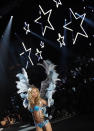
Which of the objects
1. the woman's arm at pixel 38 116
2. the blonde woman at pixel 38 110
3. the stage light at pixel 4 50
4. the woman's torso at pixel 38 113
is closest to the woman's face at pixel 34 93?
the blonde woman at pixel 38 110

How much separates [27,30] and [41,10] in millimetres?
897

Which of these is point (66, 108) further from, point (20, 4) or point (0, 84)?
point (20, 4)

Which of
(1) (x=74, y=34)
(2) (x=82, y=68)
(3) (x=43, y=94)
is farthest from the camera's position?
(1) (x=74, y=34)

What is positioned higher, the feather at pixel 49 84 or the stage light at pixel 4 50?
the stage light at pixel 4 50

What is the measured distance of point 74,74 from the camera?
287 inches

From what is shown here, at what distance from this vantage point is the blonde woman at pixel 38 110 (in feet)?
12.6

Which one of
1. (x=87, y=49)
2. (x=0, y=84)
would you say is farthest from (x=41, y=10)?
(x=0, y=84)

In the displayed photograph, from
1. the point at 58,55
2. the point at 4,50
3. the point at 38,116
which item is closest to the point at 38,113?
the point at 38,116

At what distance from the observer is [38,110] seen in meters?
3.97

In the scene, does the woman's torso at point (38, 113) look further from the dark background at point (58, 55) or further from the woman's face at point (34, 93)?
the dark background at point (58, 55)

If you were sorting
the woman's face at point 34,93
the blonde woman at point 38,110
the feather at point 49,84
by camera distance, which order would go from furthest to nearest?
the feather at point 49,84 → the woman's face at point 34,93 → the blonde woman at point 38,110

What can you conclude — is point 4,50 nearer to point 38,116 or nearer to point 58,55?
point 58,55

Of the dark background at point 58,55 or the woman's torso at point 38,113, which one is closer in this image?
the woman's torso at point 38,113

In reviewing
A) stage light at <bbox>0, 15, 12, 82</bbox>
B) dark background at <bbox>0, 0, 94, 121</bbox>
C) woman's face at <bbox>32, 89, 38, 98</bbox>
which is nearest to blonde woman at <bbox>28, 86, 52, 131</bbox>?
woman's face at <bbox>32, 89, 38, 98</bbox>
